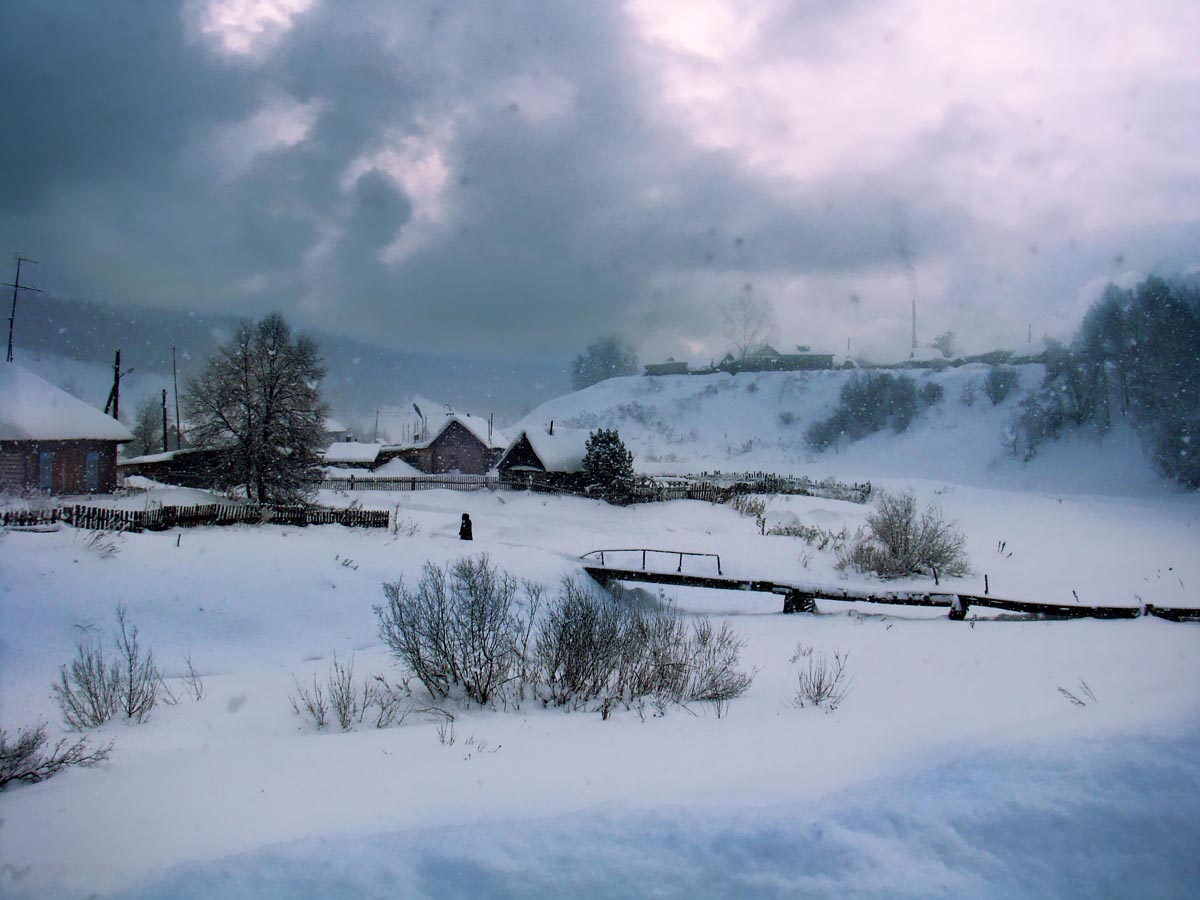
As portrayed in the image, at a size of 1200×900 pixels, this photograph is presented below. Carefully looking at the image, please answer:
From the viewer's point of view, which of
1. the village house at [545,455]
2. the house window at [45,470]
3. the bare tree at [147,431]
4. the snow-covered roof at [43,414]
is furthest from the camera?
the bare tree at [147,431]

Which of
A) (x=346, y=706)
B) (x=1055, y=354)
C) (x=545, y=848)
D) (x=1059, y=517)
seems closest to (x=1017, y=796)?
(x=545, y=848)

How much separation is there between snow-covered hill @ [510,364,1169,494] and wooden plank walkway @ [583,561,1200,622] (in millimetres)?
25006

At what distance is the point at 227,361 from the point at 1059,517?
41.1 meters

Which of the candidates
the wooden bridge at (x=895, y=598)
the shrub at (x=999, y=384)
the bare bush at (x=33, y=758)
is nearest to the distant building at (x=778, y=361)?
the shrub at (x=999, y=384)

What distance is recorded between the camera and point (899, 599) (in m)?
19.3

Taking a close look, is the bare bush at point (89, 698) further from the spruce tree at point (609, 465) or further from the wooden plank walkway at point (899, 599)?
the spruce tree at point (609, 465)

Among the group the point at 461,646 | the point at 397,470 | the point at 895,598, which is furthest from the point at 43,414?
the point at 397,470

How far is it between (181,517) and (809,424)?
70927mm

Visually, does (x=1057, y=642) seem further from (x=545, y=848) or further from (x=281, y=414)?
(x=281, y=414)

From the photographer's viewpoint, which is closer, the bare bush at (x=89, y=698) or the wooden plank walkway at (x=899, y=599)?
the bare bush at (x=89, y=698)

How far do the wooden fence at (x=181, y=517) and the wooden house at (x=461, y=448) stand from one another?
2532cm

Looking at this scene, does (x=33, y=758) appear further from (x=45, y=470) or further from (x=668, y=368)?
(x=668, y=368)

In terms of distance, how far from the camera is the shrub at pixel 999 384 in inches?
2707

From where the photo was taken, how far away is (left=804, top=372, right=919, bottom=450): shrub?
2891 inches
